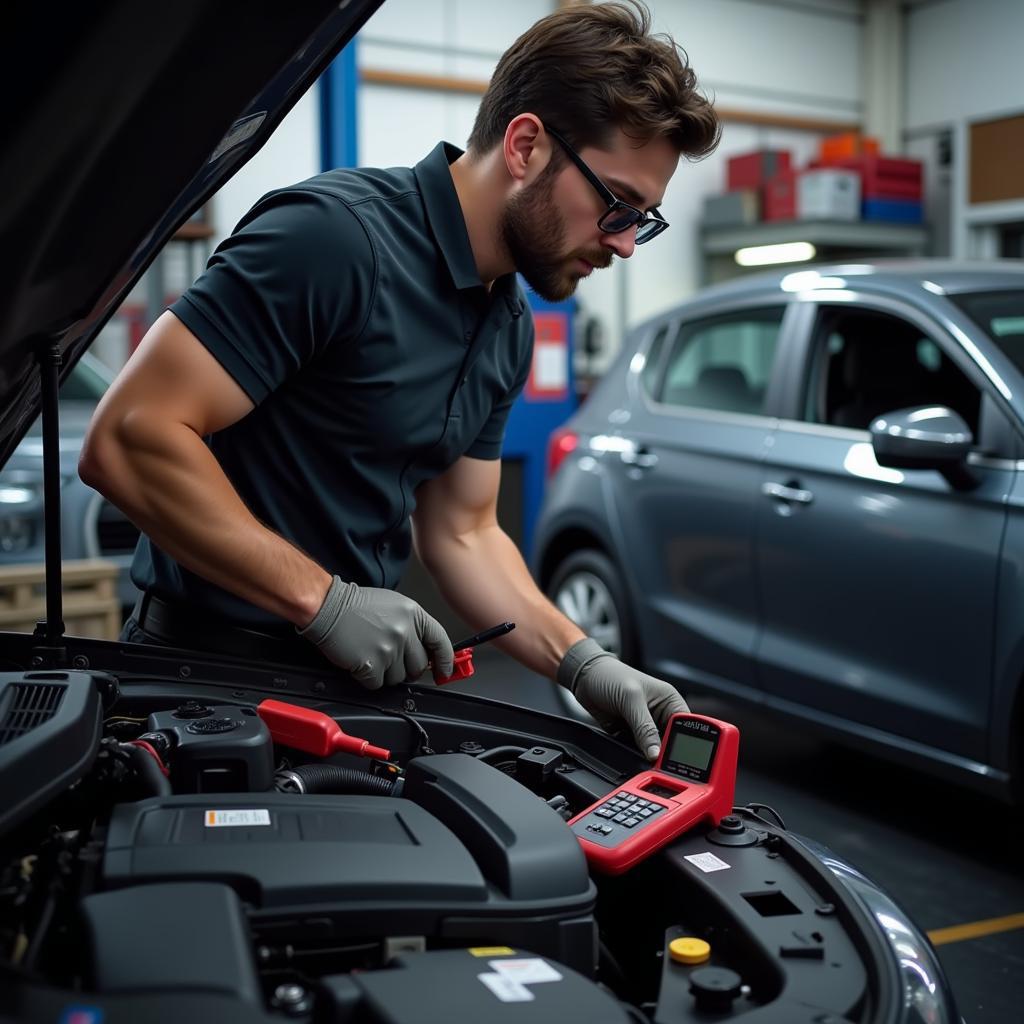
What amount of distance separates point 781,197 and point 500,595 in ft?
25.0

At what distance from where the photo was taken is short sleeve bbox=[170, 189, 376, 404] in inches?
55.6

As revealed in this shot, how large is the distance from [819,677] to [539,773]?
1966mm

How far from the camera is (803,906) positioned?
1.08 m

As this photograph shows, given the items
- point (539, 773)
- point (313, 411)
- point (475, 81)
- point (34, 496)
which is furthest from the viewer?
point (475, 81)

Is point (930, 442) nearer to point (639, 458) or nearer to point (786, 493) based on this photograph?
point (786, 493)

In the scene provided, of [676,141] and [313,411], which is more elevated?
[676,141]

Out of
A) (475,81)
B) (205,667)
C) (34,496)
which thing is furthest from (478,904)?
(475,81)

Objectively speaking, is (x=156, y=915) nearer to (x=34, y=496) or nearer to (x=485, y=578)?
(x=485, y=578)

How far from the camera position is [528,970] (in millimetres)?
855

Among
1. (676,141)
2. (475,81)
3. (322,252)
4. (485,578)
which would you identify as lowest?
(485,578)

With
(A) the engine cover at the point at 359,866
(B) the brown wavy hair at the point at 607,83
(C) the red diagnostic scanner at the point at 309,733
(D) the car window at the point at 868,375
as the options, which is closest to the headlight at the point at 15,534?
(D) the car window at the point at 868,375

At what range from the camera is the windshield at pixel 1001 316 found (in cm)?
295

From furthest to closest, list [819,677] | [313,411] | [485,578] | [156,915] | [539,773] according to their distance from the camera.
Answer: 1. [819,677]
2. [485,578]
3. [313,411]
4. [539,773]
5. [156,915]

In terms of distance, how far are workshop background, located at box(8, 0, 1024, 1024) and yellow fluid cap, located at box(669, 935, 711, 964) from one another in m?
3.71
